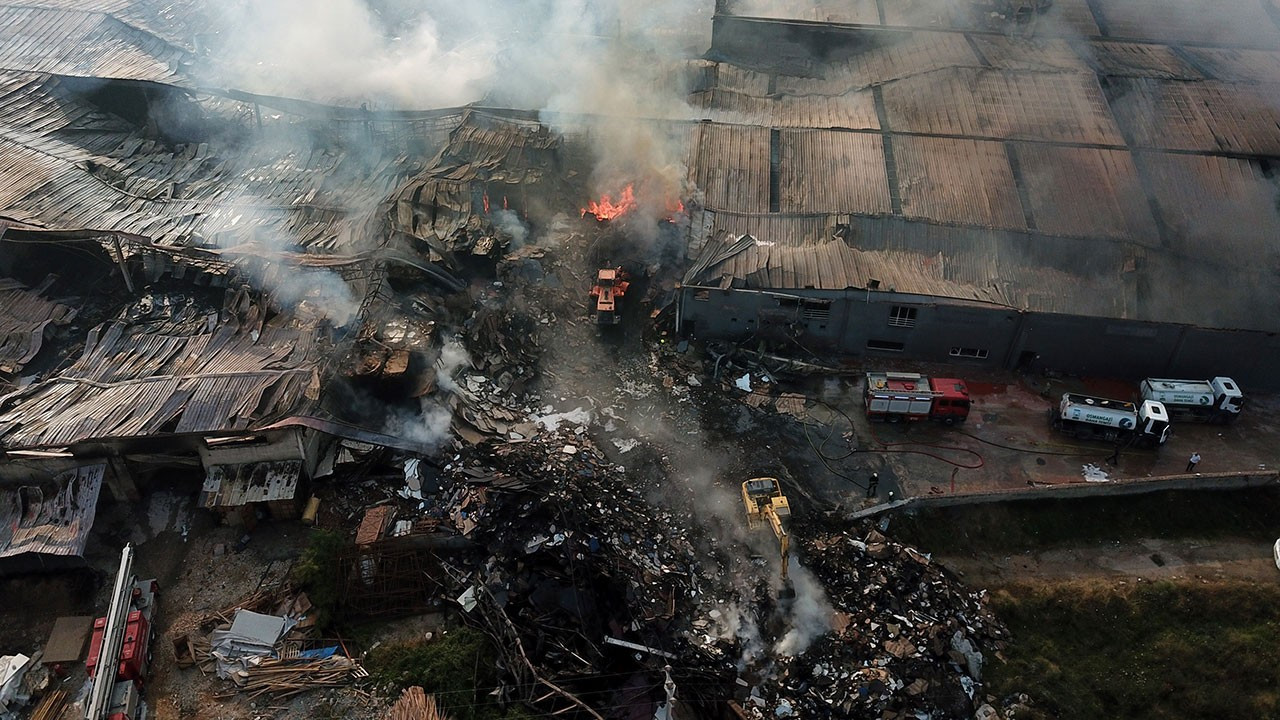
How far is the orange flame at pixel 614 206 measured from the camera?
34.6 m

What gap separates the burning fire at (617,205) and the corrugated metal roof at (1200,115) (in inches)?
754

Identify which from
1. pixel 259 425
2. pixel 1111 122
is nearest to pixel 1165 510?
pixel 1111 122

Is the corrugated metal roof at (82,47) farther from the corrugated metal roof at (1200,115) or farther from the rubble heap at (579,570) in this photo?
the corrugated metal roof at (1200,115)

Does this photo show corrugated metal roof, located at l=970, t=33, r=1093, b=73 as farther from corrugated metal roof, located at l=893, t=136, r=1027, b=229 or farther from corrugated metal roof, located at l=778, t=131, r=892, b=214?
corrugated metal roof, located at l=778, t=131, r=892, b=214

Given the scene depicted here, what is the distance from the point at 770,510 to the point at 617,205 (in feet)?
51.4

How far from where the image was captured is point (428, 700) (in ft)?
68.6

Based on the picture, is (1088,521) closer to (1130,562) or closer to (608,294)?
(1130,562)

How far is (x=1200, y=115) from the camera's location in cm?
3528

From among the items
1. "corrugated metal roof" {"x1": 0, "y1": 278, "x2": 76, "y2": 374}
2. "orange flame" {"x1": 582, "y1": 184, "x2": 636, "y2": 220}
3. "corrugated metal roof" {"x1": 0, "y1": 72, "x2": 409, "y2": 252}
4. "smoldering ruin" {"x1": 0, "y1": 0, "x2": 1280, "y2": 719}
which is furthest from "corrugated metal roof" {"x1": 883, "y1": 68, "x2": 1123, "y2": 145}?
"corrugated metal roof" {"x1": 0, "y1": 278, "x2": 76, "y2": 374}

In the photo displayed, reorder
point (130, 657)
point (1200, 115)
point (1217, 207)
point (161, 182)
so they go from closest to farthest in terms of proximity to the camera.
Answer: point (130, 657) → point (1217, 207) → point (1200, 115) → point (161, 182)

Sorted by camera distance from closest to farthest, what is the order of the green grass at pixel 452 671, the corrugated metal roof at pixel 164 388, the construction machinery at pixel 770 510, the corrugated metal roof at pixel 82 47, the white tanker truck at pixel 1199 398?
the green grass at pixel 452 671 → the construction machinery at pixel 770 510 → the corrugated metal roof at pixel 164 388 → the white tanker truck at pixel 1199 398 → the corrugated metal roof at pixel 82 47

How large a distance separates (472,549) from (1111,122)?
102 ft

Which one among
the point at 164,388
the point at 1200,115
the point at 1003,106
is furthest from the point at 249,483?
the point at 1200,115

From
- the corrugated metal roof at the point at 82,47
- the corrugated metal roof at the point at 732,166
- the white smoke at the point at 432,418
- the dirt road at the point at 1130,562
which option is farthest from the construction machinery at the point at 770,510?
the corrugated metal roof at the point at 82,47
